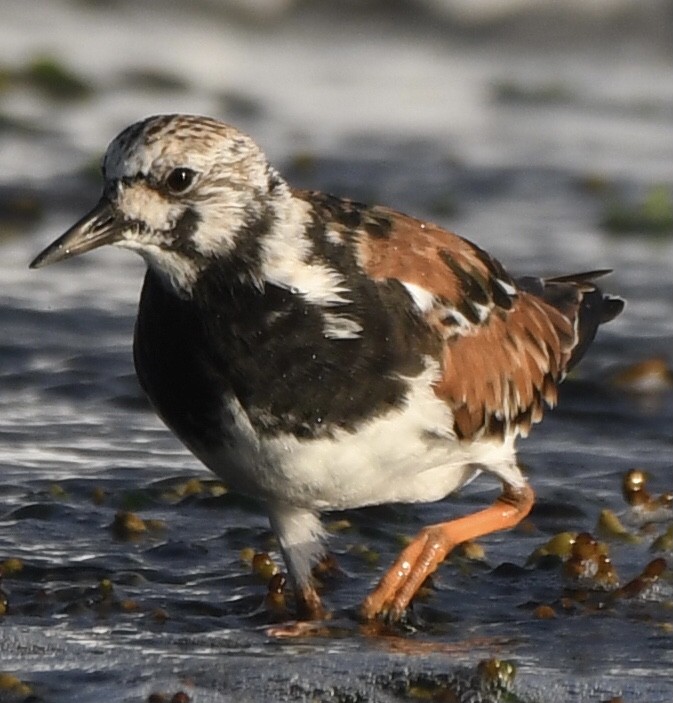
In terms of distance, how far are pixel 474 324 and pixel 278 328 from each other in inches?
27.9

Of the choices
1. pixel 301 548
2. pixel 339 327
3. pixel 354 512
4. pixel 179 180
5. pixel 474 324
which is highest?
pixel 179 180

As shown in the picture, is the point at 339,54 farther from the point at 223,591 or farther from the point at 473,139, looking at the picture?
the point at 223,591

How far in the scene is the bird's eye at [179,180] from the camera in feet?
14.6

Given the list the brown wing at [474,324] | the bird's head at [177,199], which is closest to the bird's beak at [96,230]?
the bird's head at [177,199]

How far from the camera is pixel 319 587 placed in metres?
5.14

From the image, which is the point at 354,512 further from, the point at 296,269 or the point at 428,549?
the point at 296,269

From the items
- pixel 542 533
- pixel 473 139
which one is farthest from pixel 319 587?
pixel 473 139

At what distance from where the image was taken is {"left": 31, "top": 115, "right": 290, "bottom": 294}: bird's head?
4.43 meters

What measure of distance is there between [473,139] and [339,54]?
2.47 m

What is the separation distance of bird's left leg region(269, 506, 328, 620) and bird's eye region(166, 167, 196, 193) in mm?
909

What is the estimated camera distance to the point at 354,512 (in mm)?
5746

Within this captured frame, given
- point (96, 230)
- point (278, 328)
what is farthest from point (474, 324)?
point (96, 230)

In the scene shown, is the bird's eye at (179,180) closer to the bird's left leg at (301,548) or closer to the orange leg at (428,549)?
the bird's left leg at (301,548)

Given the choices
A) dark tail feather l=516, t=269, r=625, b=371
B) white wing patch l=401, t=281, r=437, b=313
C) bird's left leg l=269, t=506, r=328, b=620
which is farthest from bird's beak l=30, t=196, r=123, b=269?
dark tail feather l=516, t=269, r=625, b=371
